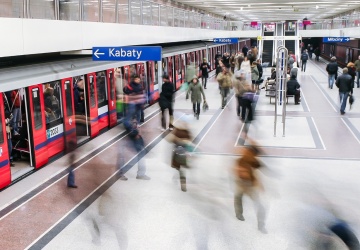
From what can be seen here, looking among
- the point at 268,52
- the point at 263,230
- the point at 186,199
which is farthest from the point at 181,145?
the point at 268,52

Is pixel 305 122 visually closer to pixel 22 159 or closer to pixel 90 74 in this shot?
pixel 90 74

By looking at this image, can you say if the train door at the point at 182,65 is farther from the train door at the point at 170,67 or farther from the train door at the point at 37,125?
the train door at the point at 37,125

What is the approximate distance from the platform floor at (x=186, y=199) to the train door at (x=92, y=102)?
39cm

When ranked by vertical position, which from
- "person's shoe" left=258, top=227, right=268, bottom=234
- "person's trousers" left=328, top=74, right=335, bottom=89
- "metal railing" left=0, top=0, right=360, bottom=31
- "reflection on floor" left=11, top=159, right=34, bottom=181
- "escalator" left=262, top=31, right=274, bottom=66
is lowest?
"person's shoe" left=258, top=227, right=268, bottom=234

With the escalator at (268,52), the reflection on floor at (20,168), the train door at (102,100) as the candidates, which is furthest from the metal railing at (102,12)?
the escalator at (268,52)

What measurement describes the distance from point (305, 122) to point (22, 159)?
9434 mm

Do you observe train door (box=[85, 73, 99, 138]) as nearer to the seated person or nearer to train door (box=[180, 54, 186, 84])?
the seated person

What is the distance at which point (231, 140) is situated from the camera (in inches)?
532

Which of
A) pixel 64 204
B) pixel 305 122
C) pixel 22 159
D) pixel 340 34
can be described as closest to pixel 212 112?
pixel 305 122

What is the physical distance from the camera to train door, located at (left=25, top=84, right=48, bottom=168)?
33.8ft

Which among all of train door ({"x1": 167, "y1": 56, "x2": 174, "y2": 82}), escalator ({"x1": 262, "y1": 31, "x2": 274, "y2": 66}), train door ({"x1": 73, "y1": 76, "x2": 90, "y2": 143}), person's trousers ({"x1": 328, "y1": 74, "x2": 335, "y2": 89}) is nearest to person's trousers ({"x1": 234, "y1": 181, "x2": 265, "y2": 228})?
train door ({"x1": 73, "y1": 76, "x2": 90, "y2": 143})

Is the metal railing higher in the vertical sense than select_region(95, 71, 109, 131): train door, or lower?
higher

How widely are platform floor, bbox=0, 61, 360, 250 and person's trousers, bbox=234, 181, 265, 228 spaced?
0.19m

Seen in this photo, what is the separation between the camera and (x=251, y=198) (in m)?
7.08
